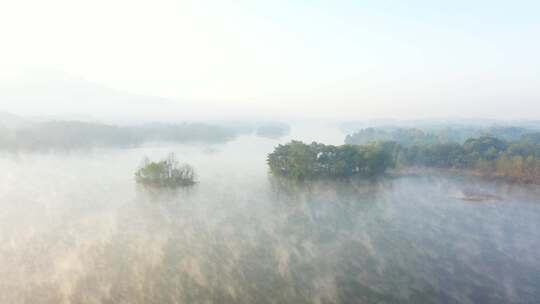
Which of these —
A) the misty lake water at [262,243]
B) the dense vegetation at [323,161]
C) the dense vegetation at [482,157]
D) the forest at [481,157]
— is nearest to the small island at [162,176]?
the misty lake water at [262,243]

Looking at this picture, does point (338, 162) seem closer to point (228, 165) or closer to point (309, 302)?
point (228, 165)

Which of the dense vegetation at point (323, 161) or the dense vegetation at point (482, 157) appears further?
the dense vegetation at point (482, 157)

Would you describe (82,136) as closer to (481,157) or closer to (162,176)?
(162,176)

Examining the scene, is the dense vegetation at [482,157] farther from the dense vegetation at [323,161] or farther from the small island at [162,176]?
the small island at [162,176]

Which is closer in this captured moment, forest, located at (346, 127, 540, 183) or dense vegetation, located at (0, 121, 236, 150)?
forest, located at (346, 127, 540, 183)

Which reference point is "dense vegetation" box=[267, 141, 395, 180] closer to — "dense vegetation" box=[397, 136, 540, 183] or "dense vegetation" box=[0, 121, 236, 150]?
"dense vegetation" box=[397, 136, 540, 183]

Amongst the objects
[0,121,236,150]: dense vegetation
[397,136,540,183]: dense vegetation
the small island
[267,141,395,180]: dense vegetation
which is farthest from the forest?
[0,121,236,150]: dense vegetation

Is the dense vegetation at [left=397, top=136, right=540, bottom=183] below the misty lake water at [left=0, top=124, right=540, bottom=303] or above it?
above

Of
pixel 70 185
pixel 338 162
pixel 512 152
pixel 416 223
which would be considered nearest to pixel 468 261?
pixel 416 223
